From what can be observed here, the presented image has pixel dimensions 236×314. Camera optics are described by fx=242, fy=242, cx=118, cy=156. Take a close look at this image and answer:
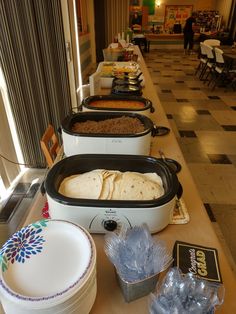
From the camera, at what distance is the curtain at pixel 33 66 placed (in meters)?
1.64

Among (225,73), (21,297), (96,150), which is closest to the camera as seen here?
(21,297)

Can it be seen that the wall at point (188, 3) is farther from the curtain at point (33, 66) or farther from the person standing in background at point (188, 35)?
the curtain at point (33, 66)

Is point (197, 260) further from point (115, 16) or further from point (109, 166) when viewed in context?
point (115, 16)

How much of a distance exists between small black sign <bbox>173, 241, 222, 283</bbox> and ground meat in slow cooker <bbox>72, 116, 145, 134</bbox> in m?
0.41

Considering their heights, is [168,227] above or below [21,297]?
below

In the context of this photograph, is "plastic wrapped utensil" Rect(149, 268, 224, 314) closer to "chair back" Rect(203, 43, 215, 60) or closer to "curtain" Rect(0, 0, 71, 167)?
"curtain" Rect(0, 0, 71, 167)

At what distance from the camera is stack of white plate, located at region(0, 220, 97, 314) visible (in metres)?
0.35

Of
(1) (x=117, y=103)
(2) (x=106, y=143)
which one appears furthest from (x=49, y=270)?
(1) (x=117, y=103)

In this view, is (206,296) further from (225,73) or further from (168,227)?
(225,73)

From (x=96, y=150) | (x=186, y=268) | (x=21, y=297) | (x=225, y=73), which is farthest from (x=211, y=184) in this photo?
(x=225, y=73)

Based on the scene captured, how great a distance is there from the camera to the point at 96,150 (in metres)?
0.77

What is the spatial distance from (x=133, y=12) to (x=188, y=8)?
80.8 inches

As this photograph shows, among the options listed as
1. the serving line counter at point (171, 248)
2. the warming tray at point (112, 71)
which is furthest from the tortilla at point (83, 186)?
the warming tray at point (112, 71)

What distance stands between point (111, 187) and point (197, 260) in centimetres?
24
